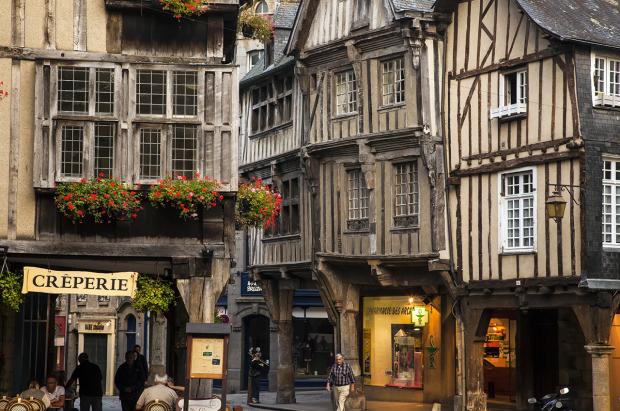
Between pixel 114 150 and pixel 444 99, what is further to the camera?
pixel 444 99

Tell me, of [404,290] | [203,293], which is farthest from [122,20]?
[404,290]

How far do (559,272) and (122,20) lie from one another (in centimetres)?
1013

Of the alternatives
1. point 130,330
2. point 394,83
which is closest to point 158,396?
point 394,83

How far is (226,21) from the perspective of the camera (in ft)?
72.4

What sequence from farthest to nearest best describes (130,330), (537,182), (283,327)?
(130,330), (283,327), (537,182)

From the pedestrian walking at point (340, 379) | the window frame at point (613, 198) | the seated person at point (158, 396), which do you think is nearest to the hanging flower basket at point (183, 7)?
the seated person at point (158, 396)

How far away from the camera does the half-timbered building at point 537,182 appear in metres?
25.0

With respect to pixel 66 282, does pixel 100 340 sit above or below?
below

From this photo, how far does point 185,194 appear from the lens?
20.5 m

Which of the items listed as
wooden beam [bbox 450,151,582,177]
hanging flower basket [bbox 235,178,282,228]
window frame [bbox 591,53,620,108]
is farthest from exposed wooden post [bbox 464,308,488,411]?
hanging flower basket [bbox 235,178,282,228]

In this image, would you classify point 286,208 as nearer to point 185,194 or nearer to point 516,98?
point 516,98

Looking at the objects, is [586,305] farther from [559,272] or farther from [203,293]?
[203,293]

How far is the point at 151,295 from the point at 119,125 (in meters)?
2.83

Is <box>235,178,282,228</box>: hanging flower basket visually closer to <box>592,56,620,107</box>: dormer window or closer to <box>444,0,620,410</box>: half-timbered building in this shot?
<box>444,0,620,410</box>: half-timbered building
